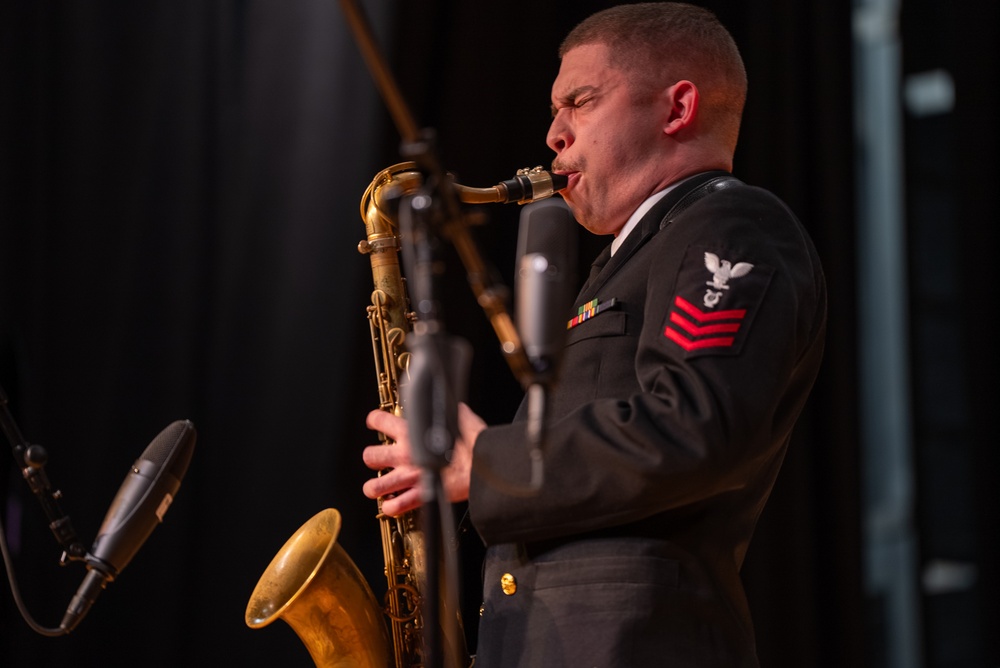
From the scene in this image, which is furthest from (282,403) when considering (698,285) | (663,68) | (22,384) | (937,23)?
(937,23)

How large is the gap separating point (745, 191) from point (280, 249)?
5.42ft

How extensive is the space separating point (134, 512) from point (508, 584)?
2.48 feet

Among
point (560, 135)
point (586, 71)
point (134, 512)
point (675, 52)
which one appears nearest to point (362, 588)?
point (134, 512)

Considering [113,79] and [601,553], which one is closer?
[601,553]

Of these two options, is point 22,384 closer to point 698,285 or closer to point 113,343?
point 113,343

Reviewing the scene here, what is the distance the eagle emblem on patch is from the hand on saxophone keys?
1.13 ft

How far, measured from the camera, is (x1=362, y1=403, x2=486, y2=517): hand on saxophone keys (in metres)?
1.71

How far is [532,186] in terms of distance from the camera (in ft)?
7.47

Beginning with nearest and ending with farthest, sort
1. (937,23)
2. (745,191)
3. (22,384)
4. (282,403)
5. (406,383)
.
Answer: (406,383)
(745,191)
(22,384)
(282,403)
(937,23)

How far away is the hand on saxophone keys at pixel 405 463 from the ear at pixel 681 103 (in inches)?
29.1

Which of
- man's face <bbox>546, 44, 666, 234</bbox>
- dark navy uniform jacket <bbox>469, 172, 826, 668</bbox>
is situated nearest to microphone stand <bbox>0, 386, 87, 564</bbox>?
dark navy uniform jacket <bbox>469, 172, 826, 668</bbox>

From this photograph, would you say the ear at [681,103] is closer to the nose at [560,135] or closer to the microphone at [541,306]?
the nose at [560,135]

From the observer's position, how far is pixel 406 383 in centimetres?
113

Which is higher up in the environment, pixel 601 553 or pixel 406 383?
pixel 406 383
